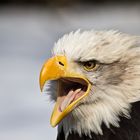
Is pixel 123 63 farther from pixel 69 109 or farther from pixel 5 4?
pixel 5 4

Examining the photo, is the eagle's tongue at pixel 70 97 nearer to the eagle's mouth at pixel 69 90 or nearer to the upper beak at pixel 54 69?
the eagle's mouth at pixel 69 90

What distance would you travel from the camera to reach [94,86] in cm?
443

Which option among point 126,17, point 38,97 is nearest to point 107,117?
point 38,97

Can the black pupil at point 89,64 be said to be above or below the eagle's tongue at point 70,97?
above

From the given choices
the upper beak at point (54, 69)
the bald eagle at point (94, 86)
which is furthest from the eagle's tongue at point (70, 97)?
the upper beak at point (54, 69)

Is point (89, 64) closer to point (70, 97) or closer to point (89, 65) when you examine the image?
point (89, 65)

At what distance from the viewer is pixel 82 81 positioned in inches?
175

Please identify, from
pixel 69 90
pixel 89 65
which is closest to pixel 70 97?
pixel 69 90

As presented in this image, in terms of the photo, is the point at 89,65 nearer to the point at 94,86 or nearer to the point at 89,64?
the point at 89,64

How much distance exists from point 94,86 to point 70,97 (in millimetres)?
141

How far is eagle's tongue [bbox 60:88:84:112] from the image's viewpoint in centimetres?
440

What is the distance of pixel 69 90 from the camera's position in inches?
177

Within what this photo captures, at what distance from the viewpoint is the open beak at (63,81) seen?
438cm

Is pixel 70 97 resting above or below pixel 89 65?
below
